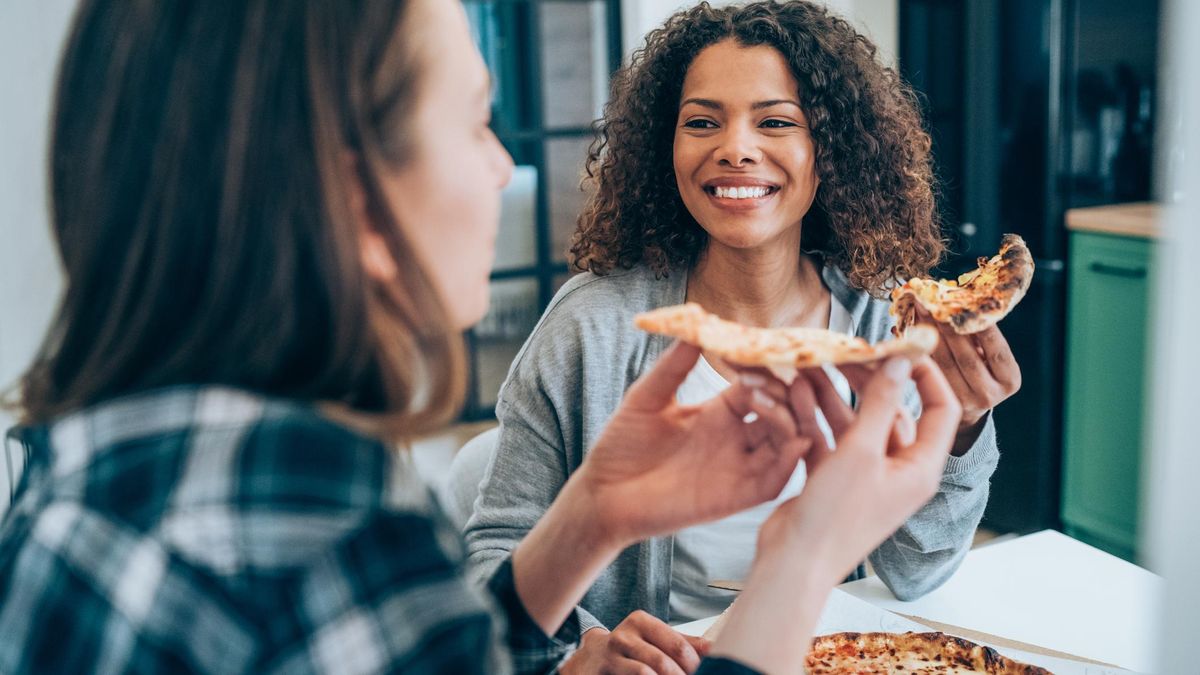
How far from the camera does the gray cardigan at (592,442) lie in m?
1.42

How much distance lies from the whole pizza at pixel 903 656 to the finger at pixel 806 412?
0.27m

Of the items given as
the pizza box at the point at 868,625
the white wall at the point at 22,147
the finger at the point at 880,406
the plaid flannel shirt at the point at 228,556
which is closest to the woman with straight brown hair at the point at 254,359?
the plaid flannel shirt at the point at 228,556

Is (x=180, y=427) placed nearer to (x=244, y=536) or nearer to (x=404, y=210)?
(x=244, y=536)

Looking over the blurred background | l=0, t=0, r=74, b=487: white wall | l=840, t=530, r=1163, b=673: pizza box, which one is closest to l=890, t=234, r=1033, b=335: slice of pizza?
l=840, t=530, r=1163, b=673: pizza box

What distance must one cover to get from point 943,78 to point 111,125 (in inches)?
129

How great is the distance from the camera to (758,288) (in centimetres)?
172

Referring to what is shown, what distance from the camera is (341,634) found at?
638mm

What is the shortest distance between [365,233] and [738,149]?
3.14ft

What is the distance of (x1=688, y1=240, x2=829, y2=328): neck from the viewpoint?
1709 mm

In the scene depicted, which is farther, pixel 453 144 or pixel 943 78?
pixel 943 78

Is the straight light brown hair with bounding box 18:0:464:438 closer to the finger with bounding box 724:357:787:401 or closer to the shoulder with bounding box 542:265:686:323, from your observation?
the finger with bounding box 724:357:787:401

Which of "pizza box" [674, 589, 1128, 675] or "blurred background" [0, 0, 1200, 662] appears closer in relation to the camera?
"pizza box" [674, 589, 1128, 675]

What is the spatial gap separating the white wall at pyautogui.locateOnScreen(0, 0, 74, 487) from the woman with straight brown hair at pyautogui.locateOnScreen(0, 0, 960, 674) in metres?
1.66

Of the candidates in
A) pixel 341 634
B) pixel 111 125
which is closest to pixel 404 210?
pixel 111 125
